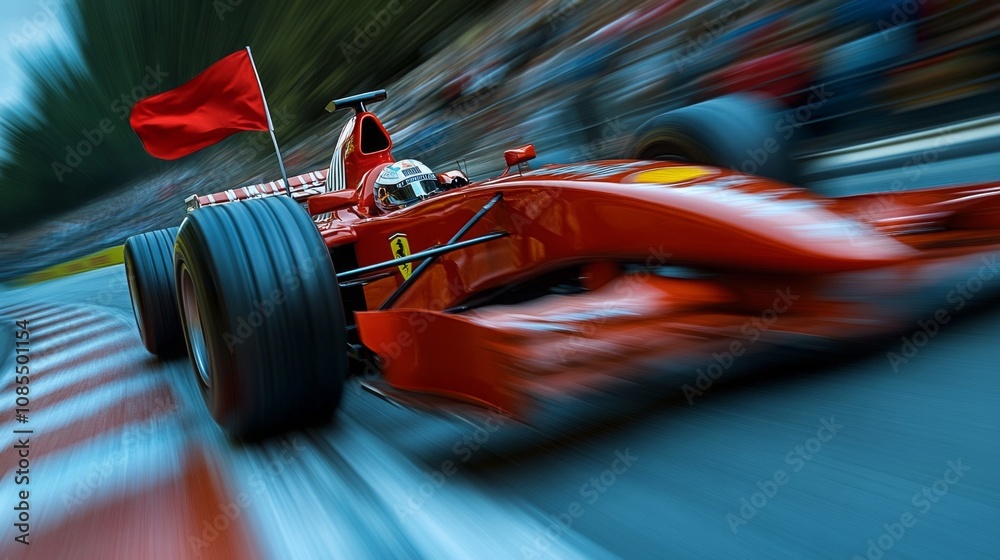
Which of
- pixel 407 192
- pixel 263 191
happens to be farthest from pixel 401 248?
pixel 263 191

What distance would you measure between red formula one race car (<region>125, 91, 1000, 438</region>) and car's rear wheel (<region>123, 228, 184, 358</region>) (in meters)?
1.39

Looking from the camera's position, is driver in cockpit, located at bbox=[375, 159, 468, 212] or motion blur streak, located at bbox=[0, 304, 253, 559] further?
driver in cockpit, located at bbox=[375, 159, 468, 212]

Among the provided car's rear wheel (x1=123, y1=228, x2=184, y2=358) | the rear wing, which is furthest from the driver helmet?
the rear wing

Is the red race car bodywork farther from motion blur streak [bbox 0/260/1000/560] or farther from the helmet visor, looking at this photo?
the helmet visor

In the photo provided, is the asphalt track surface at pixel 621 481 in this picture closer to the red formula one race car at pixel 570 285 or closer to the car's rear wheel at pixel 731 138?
the red formula one race car at pixel 570 285

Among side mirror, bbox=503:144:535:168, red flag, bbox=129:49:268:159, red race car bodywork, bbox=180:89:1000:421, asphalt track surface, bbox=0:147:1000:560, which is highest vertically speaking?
red flag, bbox=129:49:268:159

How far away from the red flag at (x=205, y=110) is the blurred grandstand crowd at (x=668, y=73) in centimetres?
171

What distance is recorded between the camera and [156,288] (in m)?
3.87

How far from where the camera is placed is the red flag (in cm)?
435

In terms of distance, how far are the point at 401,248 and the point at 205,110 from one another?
2210 millimetres

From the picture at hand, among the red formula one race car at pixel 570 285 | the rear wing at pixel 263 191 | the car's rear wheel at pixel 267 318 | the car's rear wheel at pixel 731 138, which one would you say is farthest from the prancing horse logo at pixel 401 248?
the rear wing at pixel 263 191

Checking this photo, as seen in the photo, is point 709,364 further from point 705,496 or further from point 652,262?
point 705,496

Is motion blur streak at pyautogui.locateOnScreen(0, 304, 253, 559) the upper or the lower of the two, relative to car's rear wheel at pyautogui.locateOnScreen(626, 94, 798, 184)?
lower

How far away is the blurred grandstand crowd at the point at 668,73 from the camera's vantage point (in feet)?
13.5
